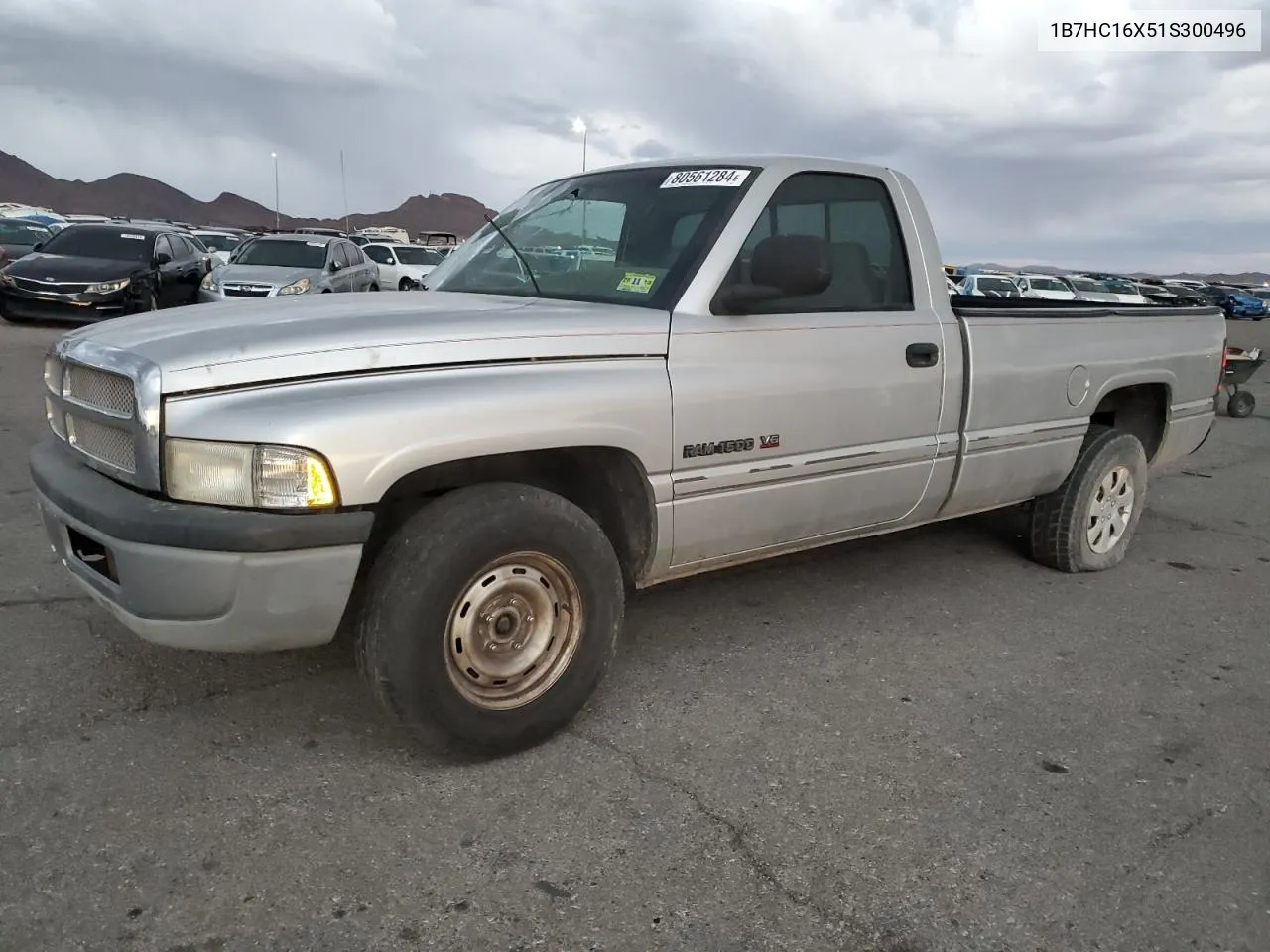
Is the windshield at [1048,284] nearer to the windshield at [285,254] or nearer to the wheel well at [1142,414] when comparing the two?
the windshield at [285,254]

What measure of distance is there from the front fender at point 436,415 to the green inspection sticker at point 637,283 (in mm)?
386

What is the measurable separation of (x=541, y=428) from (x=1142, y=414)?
13.7 feet

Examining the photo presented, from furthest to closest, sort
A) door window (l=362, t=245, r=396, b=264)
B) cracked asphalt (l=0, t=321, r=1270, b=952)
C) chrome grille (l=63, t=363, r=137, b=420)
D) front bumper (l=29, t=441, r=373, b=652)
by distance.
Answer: door window (l=362, t=245, r=396, b=264) → chrome grille (l=63, t=363, r=137, b=420) → front bumper (l=29, t=441, r=373, b=652) → cracked asphalt (l=0, t=321, r=1270, b=952)

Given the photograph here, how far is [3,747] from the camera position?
9.86ft

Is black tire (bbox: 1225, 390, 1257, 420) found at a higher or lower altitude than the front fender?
lower

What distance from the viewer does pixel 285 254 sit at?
49.3 ft

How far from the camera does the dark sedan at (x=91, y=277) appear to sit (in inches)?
522

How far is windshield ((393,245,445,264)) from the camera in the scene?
945 inches

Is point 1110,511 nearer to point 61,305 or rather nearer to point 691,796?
point 691,796

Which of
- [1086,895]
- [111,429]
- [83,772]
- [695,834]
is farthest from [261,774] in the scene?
[1086,895]

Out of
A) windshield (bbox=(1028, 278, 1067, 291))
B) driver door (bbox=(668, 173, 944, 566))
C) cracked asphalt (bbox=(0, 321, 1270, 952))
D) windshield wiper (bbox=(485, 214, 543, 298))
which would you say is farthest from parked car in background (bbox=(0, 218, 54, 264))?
windshield (bbox=(1028, 278, 1067, 291))

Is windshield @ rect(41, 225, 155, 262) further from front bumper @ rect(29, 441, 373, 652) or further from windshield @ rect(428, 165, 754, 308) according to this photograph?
front bumper @ rect(29, 441, 373, 652)

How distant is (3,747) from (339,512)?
136 centimetres

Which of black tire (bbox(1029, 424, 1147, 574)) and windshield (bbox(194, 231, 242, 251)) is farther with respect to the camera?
windshield (bbox(194, 231, 242, 251))
